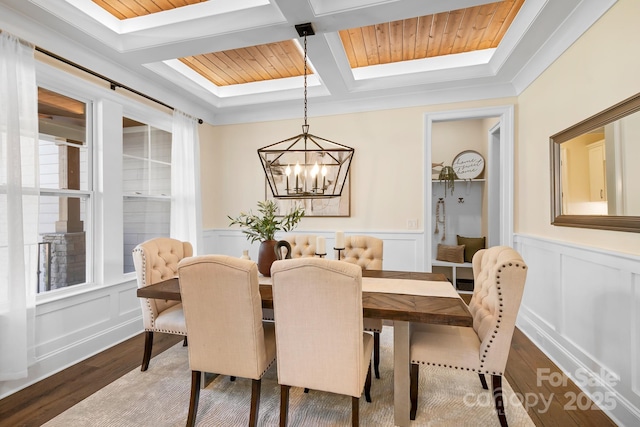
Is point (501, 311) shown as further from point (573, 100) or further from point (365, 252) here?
point (573, 100)

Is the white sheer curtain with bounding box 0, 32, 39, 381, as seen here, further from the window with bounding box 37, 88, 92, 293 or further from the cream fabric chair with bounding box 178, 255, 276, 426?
the cream fabric chair with bounding box 178, 255, 276, 426

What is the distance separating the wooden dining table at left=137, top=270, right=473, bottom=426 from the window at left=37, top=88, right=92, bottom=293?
44.6 inches

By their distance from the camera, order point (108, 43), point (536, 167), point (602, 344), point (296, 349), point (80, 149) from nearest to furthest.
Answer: point (296, 349) < point (602, 344) < point (108, 43) < point (80, 149) < point (536, 167)

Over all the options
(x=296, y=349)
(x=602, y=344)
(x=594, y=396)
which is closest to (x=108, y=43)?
→ (x=296, y=349)

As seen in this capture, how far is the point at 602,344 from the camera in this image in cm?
192

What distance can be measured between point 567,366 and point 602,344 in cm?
45

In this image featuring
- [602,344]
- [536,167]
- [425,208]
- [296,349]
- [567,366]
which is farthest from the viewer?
[425,208]

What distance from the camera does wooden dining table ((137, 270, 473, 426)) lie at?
152cm

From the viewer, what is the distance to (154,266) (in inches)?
94.1

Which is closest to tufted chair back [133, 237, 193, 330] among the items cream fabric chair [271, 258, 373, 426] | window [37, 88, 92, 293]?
window [37, 88, 92, 293]

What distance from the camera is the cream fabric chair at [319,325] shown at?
1385 millimetres

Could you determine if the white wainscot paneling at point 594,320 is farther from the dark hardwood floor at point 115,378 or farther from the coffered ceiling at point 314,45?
the coffered ceiling at point 314,45

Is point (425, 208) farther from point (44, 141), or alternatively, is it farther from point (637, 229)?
point (44, 141)

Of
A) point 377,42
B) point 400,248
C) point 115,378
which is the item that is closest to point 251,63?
point 377,42
